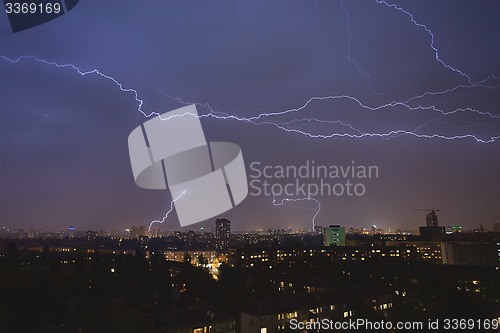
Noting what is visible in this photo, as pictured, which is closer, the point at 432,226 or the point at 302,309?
the point at 302,309

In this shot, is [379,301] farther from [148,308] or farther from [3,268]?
[3,268]

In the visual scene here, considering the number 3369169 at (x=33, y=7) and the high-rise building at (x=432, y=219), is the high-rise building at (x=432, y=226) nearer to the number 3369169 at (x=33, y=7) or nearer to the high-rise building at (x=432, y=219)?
the high-rise building at (x=432, y=219)

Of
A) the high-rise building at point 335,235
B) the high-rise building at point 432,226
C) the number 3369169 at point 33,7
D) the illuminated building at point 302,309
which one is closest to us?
the number 3369169 at point 33,7

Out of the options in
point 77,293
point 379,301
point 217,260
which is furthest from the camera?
point 217,260

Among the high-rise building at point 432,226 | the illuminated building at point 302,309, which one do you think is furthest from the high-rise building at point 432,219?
the illuminated building at point 302,309

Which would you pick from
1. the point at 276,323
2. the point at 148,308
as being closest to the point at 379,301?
the point at 276,323

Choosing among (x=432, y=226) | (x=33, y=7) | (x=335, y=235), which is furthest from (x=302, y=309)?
(x=432, y=226)

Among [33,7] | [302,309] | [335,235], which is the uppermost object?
[33,7]

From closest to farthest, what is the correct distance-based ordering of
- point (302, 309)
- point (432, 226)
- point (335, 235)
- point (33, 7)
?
1. point (33, 7)
2. point (302, 309)
3. point (335, 235)
4. point (432, 226)

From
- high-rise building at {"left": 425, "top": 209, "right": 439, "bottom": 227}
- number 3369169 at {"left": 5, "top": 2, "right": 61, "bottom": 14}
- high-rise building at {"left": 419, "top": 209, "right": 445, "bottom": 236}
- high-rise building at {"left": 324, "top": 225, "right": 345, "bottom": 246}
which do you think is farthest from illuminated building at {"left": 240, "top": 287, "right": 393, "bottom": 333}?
high-rise building at {"left": 425, "top": 209, "right": 439, "bottom": 227}

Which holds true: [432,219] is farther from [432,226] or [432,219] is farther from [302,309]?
[302,309]

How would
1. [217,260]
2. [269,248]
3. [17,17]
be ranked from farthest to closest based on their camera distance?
[217,260] < [269,248] < [17,17]
